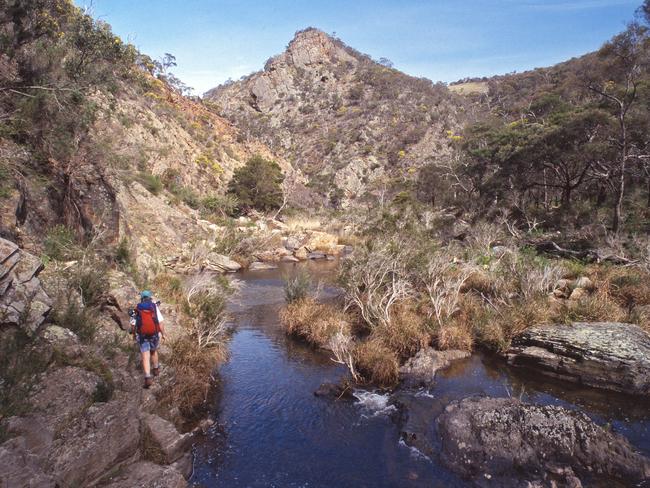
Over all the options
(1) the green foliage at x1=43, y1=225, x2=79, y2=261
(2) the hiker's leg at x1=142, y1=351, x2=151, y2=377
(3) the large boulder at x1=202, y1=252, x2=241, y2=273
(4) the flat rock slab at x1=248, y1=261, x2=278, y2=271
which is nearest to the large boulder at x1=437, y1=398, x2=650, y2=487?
(2) the hiker's leg at x1=142, y1=351, x2=151, y2=377

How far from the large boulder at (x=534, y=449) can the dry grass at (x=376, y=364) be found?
8.35 feet

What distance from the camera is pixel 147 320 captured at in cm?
858

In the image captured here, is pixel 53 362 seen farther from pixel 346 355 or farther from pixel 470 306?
pixel 470 306

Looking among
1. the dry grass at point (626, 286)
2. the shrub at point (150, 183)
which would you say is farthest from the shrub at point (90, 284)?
the shrub at point (150, 183)

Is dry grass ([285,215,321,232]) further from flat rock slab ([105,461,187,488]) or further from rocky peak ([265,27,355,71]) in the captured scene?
rocky peak ([265,27,355,71])

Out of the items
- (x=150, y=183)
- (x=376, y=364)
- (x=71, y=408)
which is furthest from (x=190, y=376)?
(x=150, y=183)

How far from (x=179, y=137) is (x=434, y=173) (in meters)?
27.6

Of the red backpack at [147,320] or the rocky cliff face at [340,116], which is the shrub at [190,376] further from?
the rocky cliff face at [340,116]

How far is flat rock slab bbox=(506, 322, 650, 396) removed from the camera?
33.6 ft

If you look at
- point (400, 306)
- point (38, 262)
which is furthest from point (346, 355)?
point (38, 262)

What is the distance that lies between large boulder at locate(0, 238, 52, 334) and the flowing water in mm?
3967

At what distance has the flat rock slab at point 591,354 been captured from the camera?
33.6ft

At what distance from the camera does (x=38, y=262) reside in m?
8.80

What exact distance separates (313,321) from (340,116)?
7520cm
